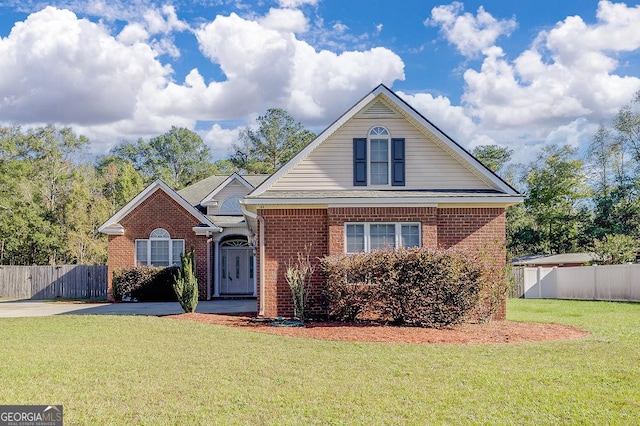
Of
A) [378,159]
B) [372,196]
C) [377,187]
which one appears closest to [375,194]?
[372,196]

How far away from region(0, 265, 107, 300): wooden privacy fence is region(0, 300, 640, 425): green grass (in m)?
17.8

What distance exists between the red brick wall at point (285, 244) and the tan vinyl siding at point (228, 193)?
1194 centimetres

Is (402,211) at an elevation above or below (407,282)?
above

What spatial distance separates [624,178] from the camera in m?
44.4

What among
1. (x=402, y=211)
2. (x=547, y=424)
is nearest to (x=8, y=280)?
(x=402, y=211)

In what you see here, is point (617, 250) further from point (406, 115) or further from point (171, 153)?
point (171, 153)

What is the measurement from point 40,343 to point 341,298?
261 inches

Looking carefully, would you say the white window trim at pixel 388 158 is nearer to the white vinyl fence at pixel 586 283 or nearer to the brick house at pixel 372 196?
the brick house at pixel 372 196

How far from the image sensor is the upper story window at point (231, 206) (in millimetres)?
27094

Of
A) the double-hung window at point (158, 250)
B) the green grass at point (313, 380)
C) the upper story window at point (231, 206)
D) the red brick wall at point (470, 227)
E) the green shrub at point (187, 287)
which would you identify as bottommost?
the green grass at point (313, 380)

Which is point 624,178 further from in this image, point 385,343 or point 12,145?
point 12,145

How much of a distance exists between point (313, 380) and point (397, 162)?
9.37 meters

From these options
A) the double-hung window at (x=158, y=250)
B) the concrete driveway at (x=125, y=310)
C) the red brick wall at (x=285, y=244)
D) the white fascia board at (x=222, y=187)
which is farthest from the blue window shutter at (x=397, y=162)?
the double-hung window at (x=158, y=250)

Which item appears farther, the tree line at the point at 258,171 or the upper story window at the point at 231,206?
the tree line at the point at 258,171
